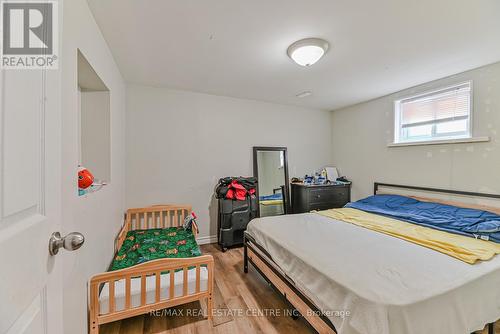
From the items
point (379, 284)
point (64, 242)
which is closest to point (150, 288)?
point (64, 242)

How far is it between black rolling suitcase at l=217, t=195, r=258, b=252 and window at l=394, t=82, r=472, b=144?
8.31 ft

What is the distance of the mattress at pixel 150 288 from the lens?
157 cm

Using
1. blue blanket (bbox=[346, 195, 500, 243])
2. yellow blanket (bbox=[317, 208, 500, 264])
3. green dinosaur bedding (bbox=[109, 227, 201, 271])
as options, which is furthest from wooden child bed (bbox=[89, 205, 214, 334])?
blue blanket (bbox=[346, 195, 500, 243])

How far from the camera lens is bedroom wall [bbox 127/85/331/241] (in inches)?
120

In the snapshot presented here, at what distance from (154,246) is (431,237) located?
8.84 feet

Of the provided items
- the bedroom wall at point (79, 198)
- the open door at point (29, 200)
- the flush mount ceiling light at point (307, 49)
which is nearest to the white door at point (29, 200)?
the open door at point (29, 200)

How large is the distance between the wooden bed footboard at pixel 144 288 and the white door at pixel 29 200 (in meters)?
0.94

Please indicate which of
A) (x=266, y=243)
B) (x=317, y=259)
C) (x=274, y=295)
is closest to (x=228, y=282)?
(x=274, y=295)

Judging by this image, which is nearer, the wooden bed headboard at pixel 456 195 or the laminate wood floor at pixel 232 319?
the laminate wood floor at pixel 232 319

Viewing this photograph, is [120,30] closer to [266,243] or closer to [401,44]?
[266,243]

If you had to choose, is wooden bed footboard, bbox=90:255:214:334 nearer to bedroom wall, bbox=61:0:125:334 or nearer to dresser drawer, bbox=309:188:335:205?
bedroom wall, bbox=61:0:125:334

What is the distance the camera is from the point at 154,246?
2357 mm

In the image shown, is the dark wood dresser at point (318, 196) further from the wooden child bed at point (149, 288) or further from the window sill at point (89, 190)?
the window sill at point (89, 190)

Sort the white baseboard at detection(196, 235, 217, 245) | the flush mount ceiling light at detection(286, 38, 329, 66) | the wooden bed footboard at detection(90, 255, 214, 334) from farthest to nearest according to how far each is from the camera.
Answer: the white baseboard at detection(196, 235, 217, 245), the flush mount ceiling light at detection(286, 38, 329, 66), the wooden bed footboard at detection(90, 255, 214, 334)
